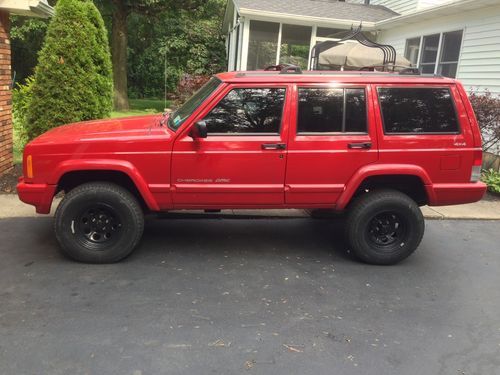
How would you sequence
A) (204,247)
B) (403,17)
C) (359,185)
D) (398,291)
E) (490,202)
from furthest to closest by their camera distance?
(403,17) < (490,202) < (204,247) < (359,185) < (398,291)

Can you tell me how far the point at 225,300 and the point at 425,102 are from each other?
109 inches

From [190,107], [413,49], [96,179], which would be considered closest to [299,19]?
[413,49]

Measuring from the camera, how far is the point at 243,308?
387cm

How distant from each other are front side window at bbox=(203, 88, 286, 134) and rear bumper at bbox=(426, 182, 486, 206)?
1.69 metres

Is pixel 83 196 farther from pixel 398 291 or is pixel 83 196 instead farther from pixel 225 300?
pixel 398 291

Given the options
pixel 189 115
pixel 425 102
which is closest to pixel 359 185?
pixel 425 102

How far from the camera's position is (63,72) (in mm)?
7141

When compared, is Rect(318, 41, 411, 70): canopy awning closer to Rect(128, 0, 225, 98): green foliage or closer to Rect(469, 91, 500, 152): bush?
Rect(469, 91, 500, 152): bush

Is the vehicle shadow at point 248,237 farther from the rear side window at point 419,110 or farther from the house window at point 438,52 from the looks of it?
the house window at point 438,52

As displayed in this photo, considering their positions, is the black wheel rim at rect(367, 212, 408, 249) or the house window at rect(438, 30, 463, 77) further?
the house window at rect(438, 30, 463, 77)

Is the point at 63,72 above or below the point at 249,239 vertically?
above

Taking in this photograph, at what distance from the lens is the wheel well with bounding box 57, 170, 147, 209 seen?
460 cm

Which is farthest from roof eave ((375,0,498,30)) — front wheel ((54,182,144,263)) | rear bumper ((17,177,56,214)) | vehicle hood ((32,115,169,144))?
rear bumper ((17,177,56,214))

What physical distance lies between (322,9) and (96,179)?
13626 mm
